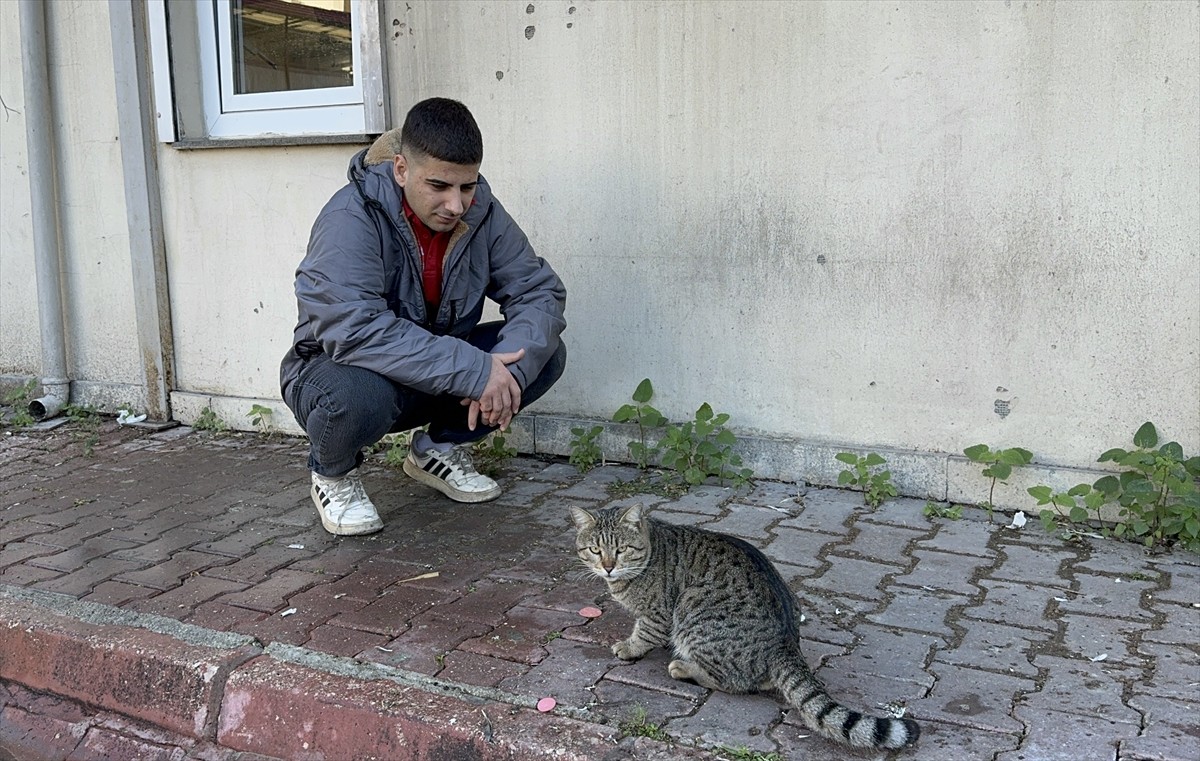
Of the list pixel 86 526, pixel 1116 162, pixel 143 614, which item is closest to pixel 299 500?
pixel 86 526

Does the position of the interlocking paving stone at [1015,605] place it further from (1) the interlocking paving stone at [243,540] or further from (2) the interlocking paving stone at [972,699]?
(1) the interlocking paving stone at [243,540]

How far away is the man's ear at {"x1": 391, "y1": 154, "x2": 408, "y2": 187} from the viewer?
399cm

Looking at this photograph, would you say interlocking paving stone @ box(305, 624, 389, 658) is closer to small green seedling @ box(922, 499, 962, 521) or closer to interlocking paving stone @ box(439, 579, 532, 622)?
interlocking paving stone @ box(439, 579, 532, 622)

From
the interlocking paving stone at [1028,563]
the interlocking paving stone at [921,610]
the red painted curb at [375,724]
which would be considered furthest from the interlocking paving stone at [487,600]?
the interlocking paving stone at [1028,563]

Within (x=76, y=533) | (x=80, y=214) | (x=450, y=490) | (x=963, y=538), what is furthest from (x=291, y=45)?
(x=963, y=538)

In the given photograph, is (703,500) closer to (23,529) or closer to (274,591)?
(274,591)

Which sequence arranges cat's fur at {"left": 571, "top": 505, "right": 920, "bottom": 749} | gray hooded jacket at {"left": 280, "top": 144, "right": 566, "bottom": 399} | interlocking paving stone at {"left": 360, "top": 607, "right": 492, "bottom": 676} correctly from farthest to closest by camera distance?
gray hooded jacket at {"left": 280, "top": 144, "right": 566, "bottom": 399}, interlocking paving stone at {"left": 360, "top": 607, "right": 492, "bottom": 676}, cat's fur at {"left": 571, "top": 505, "right": 920, "bottom": 749}

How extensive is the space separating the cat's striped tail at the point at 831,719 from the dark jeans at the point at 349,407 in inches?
74.8

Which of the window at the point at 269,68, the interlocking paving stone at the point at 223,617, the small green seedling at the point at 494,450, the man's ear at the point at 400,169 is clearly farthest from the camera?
the window at the point at 269,68

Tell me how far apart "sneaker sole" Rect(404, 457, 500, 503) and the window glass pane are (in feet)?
7.17

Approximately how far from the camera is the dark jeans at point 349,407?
13.0 feet

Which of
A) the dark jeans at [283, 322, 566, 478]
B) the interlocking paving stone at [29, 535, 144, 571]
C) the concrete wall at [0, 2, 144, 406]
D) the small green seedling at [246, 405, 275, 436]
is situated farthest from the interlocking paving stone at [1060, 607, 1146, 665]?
the concrete wall at [0, 2, 144, 406]

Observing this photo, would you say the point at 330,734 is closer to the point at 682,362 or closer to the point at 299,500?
the point at 299,500

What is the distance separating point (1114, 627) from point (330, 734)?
2367mm
